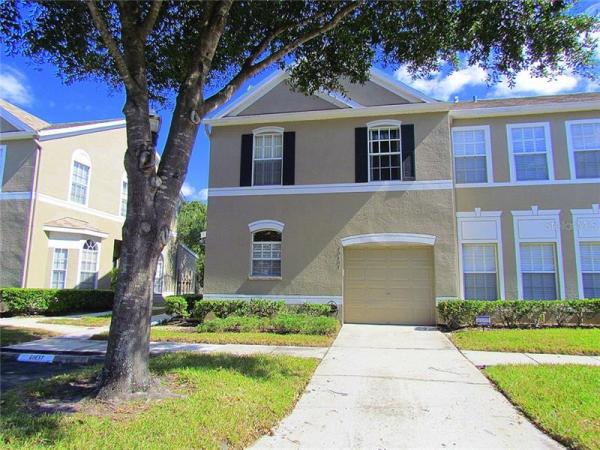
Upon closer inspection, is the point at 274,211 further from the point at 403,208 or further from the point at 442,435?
the point at 442,435

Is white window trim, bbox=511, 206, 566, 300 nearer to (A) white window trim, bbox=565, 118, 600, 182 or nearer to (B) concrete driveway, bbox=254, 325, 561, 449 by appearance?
(A) white window trim, bbox=565, 118, 600, 182

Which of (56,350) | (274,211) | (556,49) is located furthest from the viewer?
(274,211)

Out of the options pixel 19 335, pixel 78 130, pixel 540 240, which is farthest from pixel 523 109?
pixel 78 130

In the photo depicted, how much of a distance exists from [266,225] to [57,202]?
9731 mm

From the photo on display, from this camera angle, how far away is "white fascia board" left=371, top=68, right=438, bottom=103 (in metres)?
14.0

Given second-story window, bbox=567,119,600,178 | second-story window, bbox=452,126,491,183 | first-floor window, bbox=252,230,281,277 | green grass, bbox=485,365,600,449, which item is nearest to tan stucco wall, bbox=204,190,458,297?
first-floor window, bbox=252,230,281,277

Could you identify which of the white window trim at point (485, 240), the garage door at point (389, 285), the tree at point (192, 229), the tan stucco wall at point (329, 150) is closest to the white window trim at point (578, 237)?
the white window trim at point (485, 240)

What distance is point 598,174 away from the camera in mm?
13727

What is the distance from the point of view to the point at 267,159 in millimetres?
15125

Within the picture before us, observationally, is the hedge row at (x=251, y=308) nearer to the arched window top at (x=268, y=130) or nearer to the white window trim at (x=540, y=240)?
the arched window top at (x=268, y=130)

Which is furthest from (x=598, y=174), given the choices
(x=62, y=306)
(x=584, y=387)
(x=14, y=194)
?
(x=14, y=194)

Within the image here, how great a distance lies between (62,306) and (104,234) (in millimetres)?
4355

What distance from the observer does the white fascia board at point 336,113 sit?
14.0 meters

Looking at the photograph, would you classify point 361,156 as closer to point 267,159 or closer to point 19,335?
point 267,159
